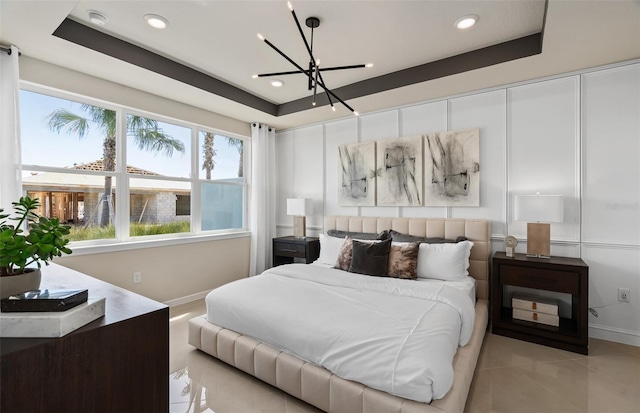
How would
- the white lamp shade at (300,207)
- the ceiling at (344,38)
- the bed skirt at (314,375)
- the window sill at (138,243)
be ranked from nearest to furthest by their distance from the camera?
the bed skirt at (314,375), the ceiling at (344,38), the window sill at (138,243), the white lamp shade at (300,207)

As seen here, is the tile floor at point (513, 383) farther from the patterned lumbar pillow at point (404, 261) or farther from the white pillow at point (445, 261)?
the patterned lumbar pillow at point (404, 261)

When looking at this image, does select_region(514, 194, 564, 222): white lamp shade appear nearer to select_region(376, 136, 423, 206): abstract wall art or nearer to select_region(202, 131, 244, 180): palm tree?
select_region(376, 136, 423, 206): abstract wall art

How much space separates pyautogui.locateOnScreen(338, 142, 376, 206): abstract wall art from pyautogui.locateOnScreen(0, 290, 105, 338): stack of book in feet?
11.7

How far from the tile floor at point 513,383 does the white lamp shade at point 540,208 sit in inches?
46.8

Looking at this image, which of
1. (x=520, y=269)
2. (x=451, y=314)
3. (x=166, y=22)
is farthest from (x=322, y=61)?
(x=520, y=269)

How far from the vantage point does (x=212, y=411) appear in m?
1.93

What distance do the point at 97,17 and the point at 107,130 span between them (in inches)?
53.0

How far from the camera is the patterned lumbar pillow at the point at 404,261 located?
9.80 ft

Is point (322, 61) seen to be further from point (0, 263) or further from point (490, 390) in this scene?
point (490, 390)

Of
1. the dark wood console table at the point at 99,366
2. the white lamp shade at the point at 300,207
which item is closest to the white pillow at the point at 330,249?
the white lamp shade at the point at 300,207

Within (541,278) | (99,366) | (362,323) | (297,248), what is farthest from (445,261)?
(99,366)

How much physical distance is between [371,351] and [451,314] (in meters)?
0.74

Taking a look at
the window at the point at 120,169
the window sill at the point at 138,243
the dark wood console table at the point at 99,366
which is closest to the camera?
the dark wood console table at the point at 99,366

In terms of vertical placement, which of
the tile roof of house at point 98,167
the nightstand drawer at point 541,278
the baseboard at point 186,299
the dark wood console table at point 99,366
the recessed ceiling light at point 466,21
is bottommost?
the baseboard at point 186,299
